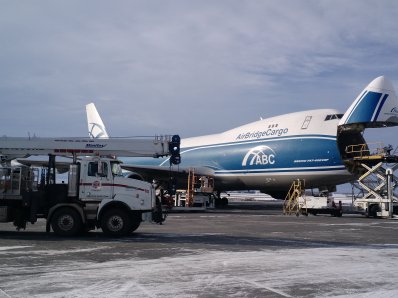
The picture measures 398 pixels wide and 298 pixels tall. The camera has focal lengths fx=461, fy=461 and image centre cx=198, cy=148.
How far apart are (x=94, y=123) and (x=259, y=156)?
21.4m

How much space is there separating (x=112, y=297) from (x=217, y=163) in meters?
26.5

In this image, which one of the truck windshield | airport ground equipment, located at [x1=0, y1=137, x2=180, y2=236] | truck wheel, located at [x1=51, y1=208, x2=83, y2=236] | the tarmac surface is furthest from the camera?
the truck windshield

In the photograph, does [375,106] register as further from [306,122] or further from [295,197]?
[295,197]

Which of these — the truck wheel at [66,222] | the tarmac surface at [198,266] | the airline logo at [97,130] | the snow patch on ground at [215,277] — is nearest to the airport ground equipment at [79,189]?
the truck wheel at [66,222]

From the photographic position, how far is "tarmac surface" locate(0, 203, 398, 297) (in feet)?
21.1

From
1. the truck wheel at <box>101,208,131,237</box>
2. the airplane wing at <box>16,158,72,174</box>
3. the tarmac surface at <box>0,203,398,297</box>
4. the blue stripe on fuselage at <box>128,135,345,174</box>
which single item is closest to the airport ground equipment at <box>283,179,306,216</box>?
the blue stripe on fuselage at <box>128,135,345,174</box>

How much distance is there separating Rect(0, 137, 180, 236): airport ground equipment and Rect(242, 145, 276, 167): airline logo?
15.7 metres

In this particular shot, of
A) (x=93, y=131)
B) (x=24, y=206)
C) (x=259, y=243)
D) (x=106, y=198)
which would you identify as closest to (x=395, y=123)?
(x=259, y=243)

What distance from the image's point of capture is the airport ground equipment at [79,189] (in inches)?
516

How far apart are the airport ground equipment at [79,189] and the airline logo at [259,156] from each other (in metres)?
15.7

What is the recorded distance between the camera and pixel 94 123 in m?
45.1

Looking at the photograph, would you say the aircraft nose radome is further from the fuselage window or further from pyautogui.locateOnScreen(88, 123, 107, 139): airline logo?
pyautogui.locateOnScreen(88, 123, 107, 139): airline logo

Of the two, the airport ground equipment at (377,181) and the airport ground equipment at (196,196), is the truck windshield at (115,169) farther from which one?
the airport ground equipment at (377,181)

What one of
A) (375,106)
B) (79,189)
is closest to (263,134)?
(375,106)
